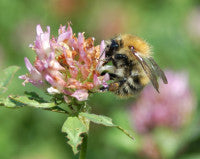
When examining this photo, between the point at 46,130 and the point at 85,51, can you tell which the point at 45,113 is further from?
the point at 85,51

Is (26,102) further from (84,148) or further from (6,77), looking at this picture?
(6,77)

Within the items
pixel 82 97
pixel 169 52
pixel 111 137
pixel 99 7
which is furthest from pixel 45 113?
pixel 82 97

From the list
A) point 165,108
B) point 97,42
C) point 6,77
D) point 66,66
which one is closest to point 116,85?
point 66,66

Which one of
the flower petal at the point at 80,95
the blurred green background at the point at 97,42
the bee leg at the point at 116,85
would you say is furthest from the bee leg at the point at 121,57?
the blurred green background at the point at 97,42

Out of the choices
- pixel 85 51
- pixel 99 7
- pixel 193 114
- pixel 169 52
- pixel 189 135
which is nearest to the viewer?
pixel 85 51

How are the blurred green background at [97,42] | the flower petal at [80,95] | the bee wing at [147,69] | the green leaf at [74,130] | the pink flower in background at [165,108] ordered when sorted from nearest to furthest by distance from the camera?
the green leaf at [74,130] < the flower petal at [80,95] < the bee wing at [147,69] < the pink flower in background at [165,108] < the blurred green background at [97,42]

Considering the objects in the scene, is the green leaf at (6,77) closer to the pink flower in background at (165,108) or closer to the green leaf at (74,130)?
the green leaf at (74,130)

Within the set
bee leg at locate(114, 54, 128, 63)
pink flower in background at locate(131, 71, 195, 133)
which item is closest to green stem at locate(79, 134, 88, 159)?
bee leg at locate(114, 54, 128, 63)
